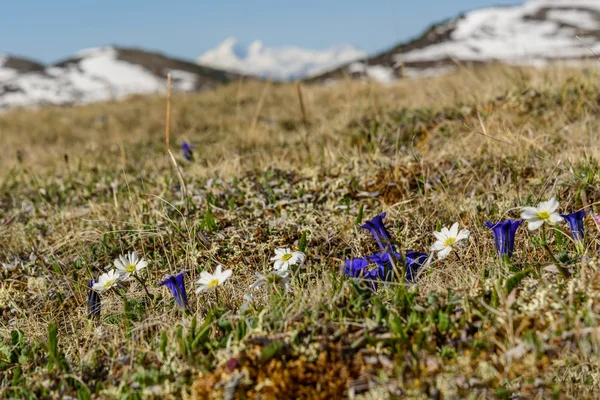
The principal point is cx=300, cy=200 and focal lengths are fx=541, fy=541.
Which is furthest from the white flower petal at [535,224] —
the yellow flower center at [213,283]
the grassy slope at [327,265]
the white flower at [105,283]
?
the white flower at [105,283]

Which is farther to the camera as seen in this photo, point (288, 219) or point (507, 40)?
point (507, 40)

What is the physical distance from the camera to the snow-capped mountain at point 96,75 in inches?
1629

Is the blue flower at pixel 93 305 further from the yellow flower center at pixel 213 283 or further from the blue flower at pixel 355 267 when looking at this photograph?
the blue flower at pixel 355 267

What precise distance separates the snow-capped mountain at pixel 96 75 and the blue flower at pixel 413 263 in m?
39.4

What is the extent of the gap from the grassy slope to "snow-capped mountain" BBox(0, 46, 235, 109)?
3690cm

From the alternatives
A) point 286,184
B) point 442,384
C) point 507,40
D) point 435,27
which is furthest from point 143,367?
point 435,27

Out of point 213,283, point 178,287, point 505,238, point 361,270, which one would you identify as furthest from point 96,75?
point 505,238

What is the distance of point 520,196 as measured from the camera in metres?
3.26

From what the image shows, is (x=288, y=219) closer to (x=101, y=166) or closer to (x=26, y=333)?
(x=26, y=333)

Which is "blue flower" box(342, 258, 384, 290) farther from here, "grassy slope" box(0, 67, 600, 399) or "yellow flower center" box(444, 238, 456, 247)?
"yellow flower center" box(444, 238, 456, 247)

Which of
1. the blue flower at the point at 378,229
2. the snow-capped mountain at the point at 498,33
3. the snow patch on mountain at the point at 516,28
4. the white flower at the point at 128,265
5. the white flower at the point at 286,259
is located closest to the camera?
the blue flower at the point at 378,229

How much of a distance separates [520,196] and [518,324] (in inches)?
58.6

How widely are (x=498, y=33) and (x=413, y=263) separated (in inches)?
1637

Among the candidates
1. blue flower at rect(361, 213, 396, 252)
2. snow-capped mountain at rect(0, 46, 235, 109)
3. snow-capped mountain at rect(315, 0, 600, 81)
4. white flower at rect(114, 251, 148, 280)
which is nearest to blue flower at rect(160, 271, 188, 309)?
white flower at rect(114, 251, 148, 280)
